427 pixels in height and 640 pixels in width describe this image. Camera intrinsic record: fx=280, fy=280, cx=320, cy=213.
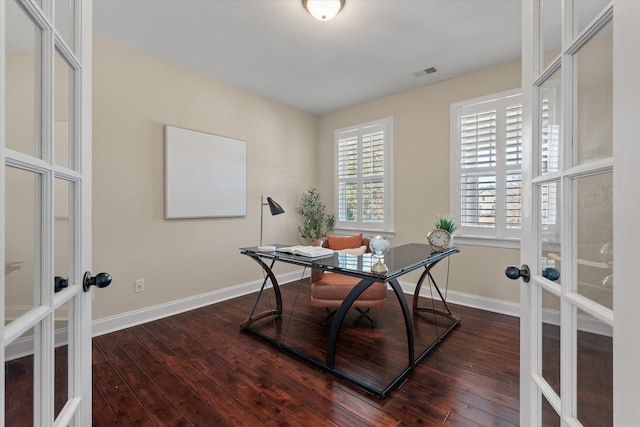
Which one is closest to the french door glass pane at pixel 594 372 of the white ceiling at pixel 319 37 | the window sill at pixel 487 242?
the white ceiling at pixel 319 37

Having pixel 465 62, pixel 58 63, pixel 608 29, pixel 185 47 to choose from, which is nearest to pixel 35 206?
pixel 58 63

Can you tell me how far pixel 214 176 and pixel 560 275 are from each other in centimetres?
326

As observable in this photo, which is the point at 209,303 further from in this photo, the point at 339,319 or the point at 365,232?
the point at 365,232

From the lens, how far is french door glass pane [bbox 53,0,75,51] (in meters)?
0.76

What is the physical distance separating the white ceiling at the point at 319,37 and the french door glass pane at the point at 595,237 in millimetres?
2118

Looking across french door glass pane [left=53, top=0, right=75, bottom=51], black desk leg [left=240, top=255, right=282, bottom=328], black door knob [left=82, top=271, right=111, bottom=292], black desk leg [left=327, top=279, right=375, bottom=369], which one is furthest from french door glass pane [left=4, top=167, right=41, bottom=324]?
black desk leg [left=240, top=255, right=282, bottom=328]

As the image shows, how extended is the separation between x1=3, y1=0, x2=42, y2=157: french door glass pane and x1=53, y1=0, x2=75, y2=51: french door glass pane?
0.15 m

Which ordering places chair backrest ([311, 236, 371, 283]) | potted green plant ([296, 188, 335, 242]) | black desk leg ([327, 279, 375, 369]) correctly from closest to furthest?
black desk leg ([327, 279, 375, 369]) < chair backrest ([311, 236, 371, 283]) < potted green plant ([296, 188, 335, 242])

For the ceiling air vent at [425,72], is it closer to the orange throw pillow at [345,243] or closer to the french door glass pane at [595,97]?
the orange throw pillow at [345,243]

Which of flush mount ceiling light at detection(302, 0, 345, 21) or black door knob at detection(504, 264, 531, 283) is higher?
flush mount ceiling light at detection(302, 0, 345, 21)

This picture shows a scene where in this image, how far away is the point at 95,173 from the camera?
2502 millimetres

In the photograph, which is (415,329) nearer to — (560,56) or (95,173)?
(560,56)

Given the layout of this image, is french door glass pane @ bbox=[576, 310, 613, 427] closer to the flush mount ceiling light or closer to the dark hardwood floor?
the dark hardwood floor

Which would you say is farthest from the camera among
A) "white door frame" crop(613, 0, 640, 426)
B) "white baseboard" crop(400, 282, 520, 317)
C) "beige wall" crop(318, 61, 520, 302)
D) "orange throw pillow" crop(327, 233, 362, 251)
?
"orange throw pillow" crop(327, 233, 362, 251)
